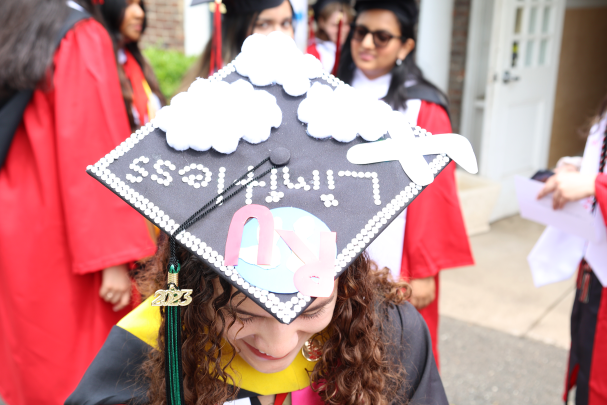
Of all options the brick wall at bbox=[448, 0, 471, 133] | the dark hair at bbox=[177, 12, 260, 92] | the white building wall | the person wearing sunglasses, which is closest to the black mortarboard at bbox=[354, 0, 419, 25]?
the person wearing sunglasses

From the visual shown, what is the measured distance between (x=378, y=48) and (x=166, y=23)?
533cm

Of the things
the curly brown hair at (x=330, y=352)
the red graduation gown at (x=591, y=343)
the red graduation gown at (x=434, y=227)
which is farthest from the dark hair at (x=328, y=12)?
the curly brown hair at (x=330, y=352)

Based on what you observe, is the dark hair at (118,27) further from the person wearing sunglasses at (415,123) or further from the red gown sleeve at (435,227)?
the red gown sleeve at (435,227)

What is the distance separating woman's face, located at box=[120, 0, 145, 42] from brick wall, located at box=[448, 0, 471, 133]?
361cm

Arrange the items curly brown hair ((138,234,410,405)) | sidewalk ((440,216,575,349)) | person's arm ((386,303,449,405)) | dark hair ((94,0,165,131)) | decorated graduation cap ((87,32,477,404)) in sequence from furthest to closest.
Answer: sidewalk ((440,216,575,349)), dark hair ((94,0,165,131)), person's arm ((386,303,449,405)), curly brown hair ((138,234,410,405)), decorated graduation cap ((87,32,477,404))

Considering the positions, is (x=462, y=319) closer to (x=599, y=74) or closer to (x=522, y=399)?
(x=522, y=399)

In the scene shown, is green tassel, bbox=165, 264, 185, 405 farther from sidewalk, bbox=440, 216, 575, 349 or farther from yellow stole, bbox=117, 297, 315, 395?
sidewalk, bbox=440, 216, 575, 349

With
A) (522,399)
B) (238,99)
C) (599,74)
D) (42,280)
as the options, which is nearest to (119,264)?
(42,280)

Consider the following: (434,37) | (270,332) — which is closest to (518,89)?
(434,37)

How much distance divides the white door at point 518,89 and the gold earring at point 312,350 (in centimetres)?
419

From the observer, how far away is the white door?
491 cm

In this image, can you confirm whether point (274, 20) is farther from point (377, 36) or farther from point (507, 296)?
point (507, 296)

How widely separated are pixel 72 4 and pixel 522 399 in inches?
115

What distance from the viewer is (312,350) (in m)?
1.37
